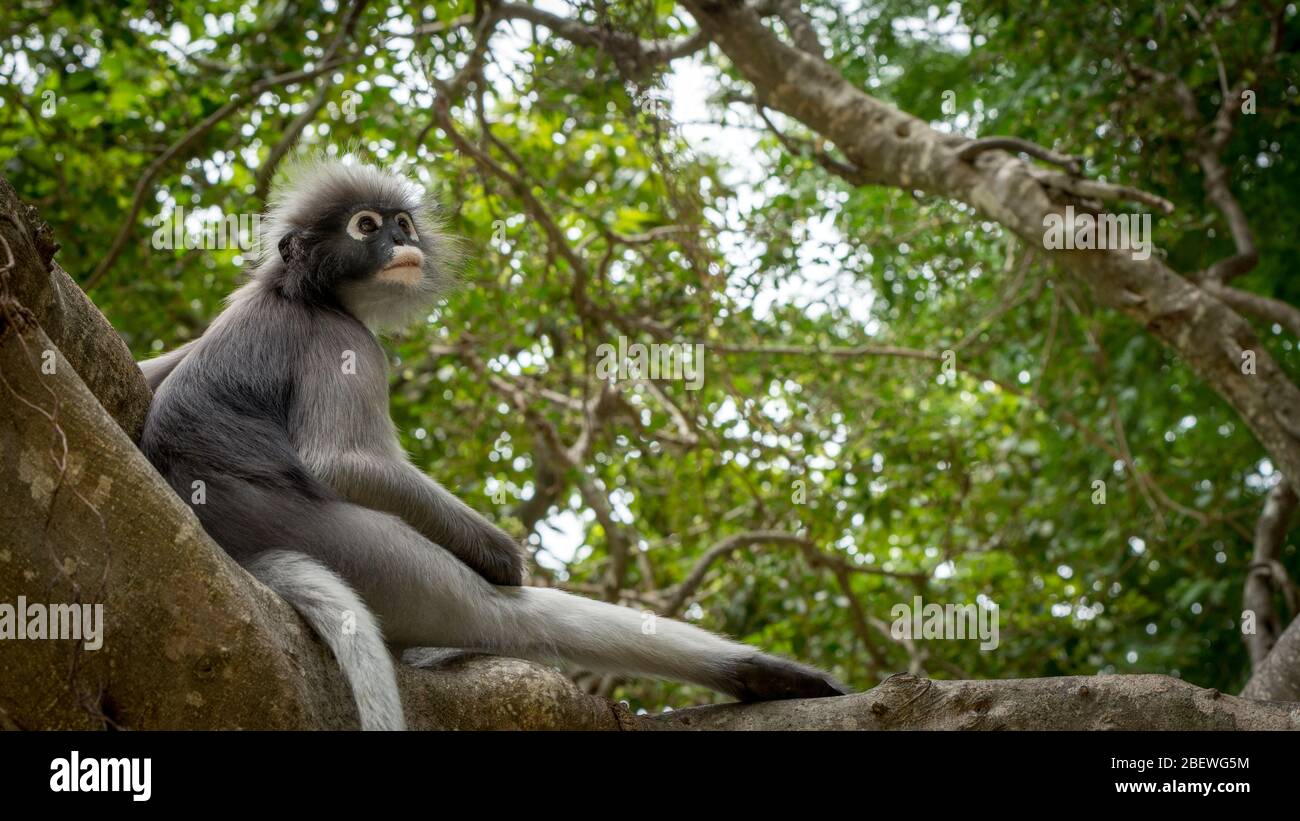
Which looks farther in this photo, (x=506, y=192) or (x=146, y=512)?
(x=506, y=192)

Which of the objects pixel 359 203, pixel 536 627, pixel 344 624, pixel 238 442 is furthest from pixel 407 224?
pixel 344 624

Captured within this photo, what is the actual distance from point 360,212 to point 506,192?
9.06 ft

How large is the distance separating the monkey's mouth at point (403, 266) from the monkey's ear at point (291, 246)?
27cm

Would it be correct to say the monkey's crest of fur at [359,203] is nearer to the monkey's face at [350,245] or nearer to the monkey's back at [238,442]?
the monkey's face at [350,245]

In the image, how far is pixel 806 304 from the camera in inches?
313

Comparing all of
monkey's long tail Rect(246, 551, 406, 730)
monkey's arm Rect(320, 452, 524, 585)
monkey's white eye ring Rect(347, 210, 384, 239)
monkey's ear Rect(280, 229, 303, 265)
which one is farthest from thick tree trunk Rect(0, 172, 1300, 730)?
monkey's white eye ring Rect(347, 210, 384, 239)

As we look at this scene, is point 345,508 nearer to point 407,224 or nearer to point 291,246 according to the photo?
point 291,246

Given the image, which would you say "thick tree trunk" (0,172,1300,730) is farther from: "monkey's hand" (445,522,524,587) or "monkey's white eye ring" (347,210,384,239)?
"monkey's white eye ring" (347,210,384,239)

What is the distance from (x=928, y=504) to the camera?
25.3 ft

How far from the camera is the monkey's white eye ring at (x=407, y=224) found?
447cm

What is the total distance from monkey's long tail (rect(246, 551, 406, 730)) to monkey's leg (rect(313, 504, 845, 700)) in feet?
0.65

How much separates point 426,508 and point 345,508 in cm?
24
